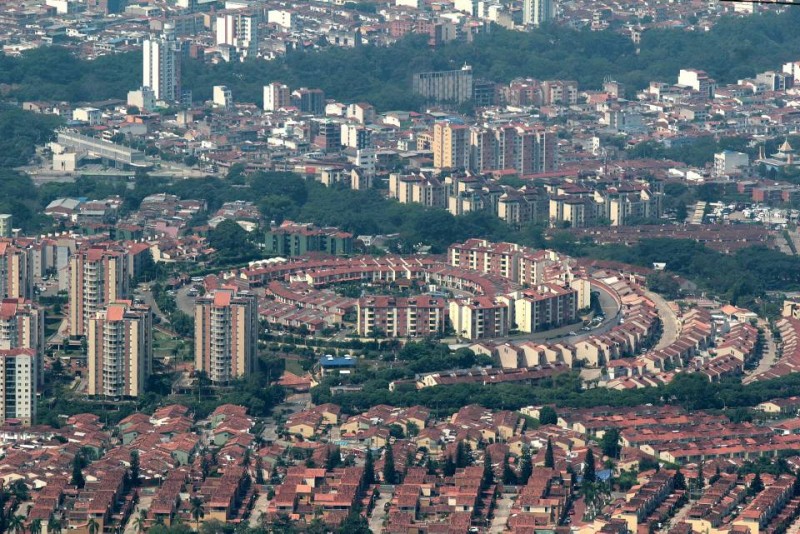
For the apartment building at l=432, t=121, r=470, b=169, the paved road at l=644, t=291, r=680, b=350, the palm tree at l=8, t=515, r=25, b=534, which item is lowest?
the palm tree at l=8, t=515, r=25, b=534

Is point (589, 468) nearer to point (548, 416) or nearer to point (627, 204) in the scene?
point (548, 416)

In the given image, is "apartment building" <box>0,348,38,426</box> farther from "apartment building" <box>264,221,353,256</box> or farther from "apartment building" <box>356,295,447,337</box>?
"apartment building" <box>264,221,353,256</box>

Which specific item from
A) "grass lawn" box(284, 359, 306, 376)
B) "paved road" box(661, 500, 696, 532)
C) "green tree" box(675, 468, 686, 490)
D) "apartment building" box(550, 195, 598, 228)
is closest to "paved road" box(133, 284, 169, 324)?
"grass lawn" box(284, 359, 306, 376)

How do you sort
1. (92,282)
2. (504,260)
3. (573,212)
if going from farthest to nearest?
(573,212)
(504,260)
(92,282)

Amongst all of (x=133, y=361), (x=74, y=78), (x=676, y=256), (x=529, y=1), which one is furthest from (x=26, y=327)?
(x=529, y=1)

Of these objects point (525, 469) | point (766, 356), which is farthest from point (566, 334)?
point (525, 469)

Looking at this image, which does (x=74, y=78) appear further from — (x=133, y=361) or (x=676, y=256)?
(x=133, y=361)
